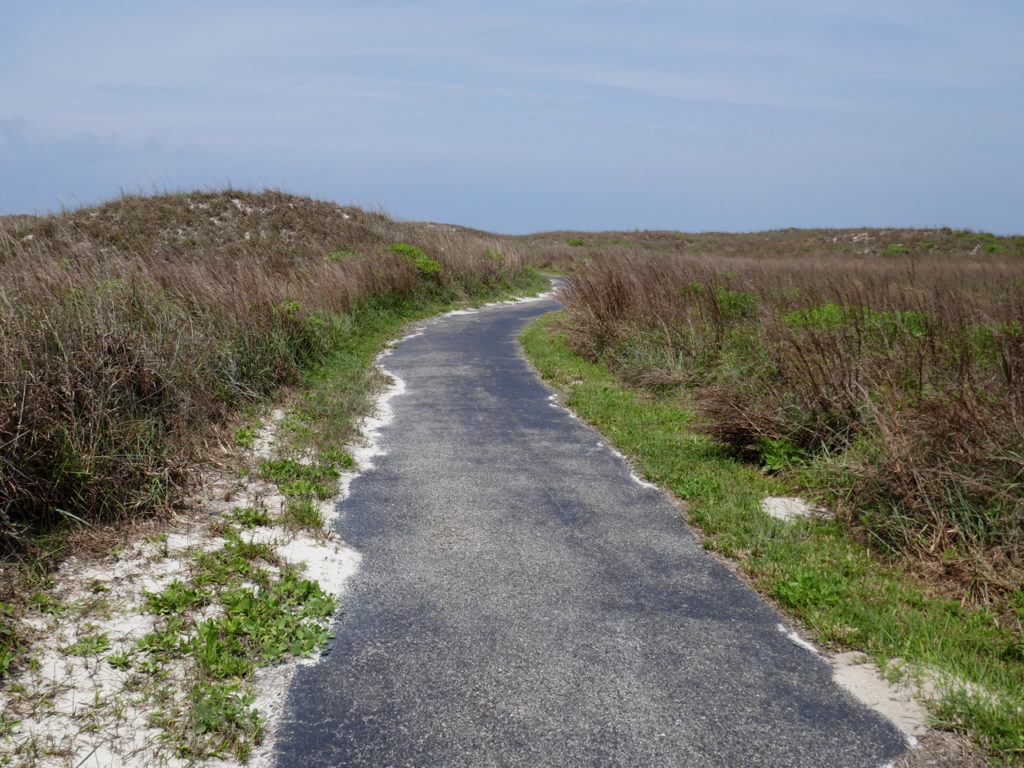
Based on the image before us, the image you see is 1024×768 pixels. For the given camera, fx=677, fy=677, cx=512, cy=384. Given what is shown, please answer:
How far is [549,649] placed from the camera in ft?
12.3

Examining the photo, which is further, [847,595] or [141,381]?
[141,381]

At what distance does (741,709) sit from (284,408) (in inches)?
269

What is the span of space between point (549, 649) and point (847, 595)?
1983 mm

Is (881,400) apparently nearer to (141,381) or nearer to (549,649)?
(549,649)

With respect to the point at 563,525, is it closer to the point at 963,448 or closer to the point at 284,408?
the point at 963,448

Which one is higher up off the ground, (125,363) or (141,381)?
(125,363)

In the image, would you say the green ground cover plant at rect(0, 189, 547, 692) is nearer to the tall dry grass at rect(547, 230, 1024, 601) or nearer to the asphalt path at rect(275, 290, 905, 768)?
the asphalt path at rect(275, 290, 905, 768)

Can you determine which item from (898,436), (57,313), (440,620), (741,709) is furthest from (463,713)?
(57,313)

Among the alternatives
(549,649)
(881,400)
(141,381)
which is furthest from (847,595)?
(141,381)

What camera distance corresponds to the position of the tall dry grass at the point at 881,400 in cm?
470

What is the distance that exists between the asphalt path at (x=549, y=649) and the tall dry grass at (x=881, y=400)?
4.63 ft

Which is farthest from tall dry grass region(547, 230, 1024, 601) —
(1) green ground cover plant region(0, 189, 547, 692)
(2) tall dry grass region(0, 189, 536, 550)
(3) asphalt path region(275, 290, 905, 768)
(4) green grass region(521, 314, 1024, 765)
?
(2) tall dry grass region(0, 189, 536, 550)

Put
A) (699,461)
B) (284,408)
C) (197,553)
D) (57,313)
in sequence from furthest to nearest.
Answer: (284,408), (699,461), (57,313), (197,553)

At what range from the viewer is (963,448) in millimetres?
Result: 4930
